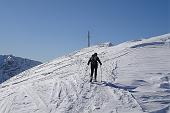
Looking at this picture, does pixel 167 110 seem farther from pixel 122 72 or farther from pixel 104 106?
pixel 122 72

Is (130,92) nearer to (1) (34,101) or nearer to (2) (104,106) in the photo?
(2) (104,106)

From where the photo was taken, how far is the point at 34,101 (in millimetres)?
19500

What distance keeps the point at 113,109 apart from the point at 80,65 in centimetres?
1538

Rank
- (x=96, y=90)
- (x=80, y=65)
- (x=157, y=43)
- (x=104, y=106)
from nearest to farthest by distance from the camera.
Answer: (x=104, y=106) → (x=96, y=90) → (x=80, y=65) → (x=157, y=43)

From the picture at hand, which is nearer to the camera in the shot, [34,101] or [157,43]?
[34,101]

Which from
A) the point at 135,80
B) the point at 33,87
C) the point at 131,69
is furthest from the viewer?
the point at 131,69

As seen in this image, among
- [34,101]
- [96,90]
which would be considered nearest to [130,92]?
[96,90]

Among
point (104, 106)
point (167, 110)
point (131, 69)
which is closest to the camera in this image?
point (167, 110)

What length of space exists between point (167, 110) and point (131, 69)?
30.2 feet

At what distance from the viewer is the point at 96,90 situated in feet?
66.4

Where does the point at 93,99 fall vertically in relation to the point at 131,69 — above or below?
below

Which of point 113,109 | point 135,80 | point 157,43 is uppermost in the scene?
point 157,43

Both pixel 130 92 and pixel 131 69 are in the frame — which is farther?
pixel 131 69

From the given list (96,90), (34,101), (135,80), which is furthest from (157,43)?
(34,101)
